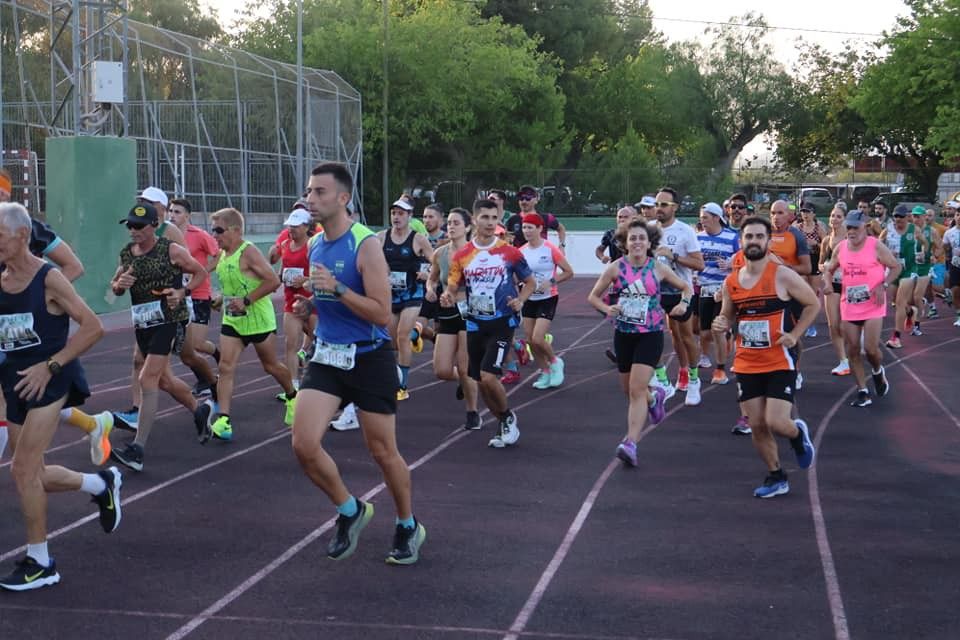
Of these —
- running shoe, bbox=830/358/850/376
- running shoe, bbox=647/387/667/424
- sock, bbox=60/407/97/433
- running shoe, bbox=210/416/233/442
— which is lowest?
running shoe, bbox=830/358/850/376

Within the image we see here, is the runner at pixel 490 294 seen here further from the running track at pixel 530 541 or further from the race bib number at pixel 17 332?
the race bib number at pixel 17 332

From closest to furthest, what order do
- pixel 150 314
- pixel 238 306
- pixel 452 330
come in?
1. pixel 150 314
2. pixel 238 306
3. pixel 452 330

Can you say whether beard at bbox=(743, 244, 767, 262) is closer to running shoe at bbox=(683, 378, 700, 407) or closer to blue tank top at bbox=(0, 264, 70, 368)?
running shoe at bbox=(683, 378, 700, 407)

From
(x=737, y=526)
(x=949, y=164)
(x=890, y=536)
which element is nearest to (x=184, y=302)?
(x=737, y=526)

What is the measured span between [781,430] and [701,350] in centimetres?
676

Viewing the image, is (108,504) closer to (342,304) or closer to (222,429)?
(342,304)

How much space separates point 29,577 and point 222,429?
4.10 m

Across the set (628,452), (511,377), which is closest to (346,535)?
(628,452)

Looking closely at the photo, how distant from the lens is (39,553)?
6176 mm

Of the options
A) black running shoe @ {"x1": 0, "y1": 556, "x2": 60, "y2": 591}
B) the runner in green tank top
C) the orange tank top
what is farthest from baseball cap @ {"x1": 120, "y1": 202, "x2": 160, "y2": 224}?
the orange tank top

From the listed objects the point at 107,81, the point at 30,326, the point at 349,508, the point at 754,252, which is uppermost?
the point at 107,81

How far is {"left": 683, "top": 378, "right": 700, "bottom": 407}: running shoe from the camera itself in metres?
12.4

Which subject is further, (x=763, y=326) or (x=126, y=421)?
(x=126, y=421)

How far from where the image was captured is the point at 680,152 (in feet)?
221
